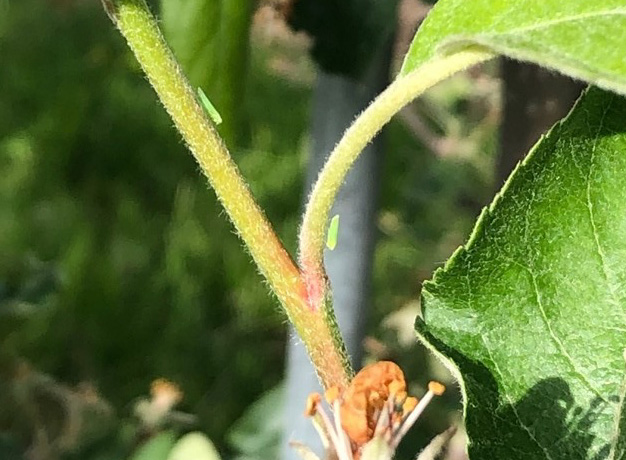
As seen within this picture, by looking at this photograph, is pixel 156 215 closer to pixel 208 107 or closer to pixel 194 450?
pixel 194 450

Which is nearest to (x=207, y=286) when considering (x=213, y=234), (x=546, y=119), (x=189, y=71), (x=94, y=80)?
(x=213, y=234)

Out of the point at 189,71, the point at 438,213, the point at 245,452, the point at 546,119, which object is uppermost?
the point at 189,71

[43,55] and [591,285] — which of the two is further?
[43,55]

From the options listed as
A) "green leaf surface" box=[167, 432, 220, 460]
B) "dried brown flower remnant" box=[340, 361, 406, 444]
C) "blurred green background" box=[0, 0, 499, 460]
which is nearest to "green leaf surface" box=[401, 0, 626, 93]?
"dried brown flower remnant" box=[340, 361, 406, 444]

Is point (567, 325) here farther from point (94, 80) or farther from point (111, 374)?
point (94, 80)

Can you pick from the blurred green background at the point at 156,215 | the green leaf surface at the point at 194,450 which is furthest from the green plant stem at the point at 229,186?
the blurred green background at the point at 156,215
